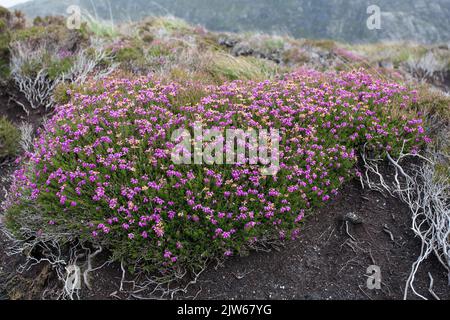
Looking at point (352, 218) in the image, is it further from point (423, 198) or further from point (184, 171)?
point (184, 171)

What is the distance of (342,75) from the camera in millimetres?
5688

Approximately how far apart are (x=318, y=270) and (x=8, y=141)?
4.56 metres

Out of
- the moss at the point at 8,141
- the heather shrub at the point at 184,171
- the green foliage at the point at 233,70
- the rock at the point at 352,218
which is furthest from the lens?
the green foliage at the point at 233,70

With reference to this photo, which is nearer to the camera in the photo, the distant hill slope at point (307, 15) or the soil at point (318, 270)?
the soil at point (318, 270)

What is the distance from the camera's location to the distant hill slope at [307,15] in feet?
148

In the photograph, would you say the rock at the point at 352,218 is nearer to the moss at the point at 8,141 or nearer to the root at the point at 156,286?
the root at the point at 156,286

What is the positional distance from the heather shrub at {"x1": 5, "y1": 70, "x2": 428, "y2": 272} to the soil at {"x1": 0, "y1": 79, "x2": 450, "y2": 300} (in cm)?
20

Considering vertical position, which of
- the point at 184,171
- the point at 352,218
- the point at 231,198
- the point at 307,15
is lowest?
the point at 307,15

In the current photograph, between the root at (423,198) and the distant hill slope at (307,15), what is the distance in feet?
132

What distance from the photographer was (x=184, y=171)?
3668mm

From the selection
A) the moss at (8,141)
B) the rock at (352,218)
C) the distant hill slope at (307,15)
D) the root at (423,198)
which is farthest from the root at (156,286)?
the distant hill slope at (307,15)

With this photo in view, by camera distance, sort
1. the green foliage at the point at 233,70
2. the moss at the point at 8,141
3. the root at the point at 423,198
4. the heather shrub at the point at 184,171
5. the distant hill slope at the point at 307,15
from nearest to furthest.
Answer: the heather shrub at the point at 184,171 < the root at the point at 423,198 < the moss at the point at 8,141 < the green foliage at the point at 233,70 < the distant hill slope at the point at 307,15

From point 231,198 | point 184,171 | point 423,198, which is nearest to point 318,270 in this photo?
point 231,198
